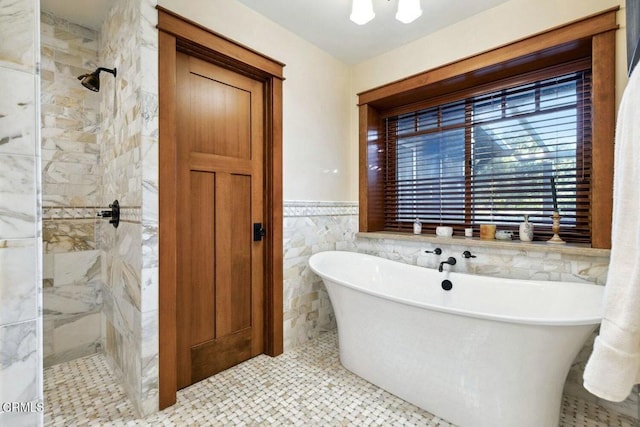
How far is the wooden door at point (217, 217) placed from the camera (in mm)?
1880

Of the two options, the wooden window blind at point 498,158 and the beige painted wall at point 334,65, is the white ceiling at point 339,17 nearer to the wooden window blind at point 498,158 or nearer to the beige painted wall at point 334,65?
the beige painted wall at point 334,65

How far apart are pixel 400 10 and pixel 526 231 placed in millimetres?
1660

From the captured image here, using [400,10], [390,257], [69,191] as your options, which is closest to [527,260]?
[390,257]

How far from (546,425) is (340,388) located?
1.05 m

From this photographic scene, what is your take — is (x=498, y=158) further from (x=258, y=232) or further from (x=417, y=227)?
(x=258, y=232)

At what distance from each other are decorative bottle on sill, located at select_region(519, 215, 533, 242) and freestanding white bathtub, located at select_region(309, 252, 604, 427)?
38 cm

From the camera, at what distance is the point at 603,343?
0.72m

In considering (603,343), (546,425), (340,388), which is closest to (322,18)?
(603,343)

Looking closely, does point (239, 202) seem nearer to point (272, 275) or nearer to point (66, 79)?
point (272, 275)

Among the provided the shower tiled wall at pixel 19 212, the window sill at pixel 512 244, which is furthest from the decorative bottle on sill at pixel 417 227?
the shower tiled wall at pixel 19 212

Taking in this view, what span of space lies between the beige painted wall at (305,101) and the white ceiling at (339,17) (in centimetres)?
12

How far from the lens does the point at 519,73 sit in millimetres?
2223

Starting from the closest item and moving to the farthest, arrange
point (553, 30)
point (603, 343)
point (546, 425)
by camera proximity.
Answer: point (603, 343) < point (546, 425) < point (553, 30)

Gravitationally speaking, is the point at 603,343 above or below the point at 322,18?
below
